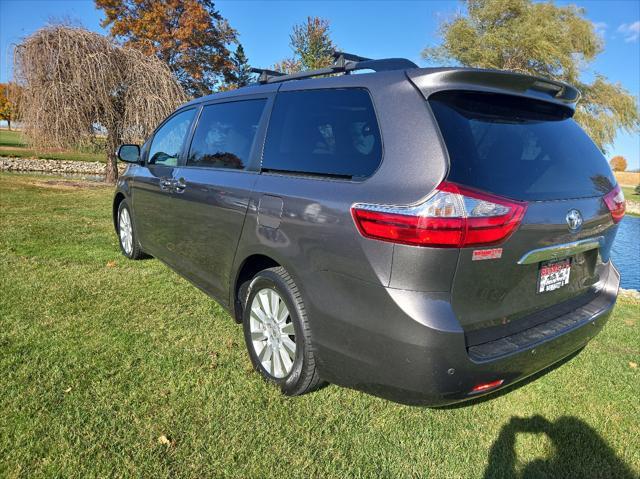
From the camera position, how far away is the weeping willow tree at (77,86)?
14.0 m

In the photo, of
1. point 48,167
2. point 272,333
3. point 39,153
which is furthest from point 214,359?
point 48,167

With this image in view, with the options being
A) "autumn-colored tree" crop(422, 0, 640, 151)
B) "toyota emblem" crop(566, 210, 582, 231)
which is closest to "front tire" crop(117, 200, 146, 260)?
"toyota emblem" crop(566, 210, 582, 231)

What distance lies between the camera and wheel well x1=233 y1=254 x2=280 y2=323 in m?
2.76

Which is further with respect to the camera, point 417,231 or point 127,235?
point 127,235

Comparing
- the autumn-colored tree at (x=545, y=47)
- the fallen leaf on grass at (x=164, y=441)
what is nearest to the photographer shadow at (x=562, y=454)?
the fallen leaf on grass at (x=164, y=441)

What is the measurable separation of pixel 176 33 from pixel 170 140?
35.7 m

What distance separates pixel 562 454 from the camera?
91.1 inches

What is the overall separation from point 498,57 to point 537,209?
31166 mm

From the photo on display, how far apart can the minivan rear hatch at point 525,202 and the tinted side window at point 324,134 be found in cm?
39

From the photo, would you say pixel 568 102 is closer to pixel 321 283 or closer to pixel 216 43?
pixel 321 283

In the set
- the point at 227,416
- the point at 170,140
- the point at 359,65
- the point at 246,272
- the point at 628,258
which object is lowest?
the point at 227,416

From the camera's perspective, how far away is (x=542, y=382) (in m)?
2.99

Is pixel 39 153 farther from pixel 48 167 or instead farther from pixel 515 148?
pixel 515 148

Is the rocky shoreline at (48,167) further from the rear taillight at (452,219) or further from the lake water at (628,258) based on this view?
the rear taillight at (452,219)
